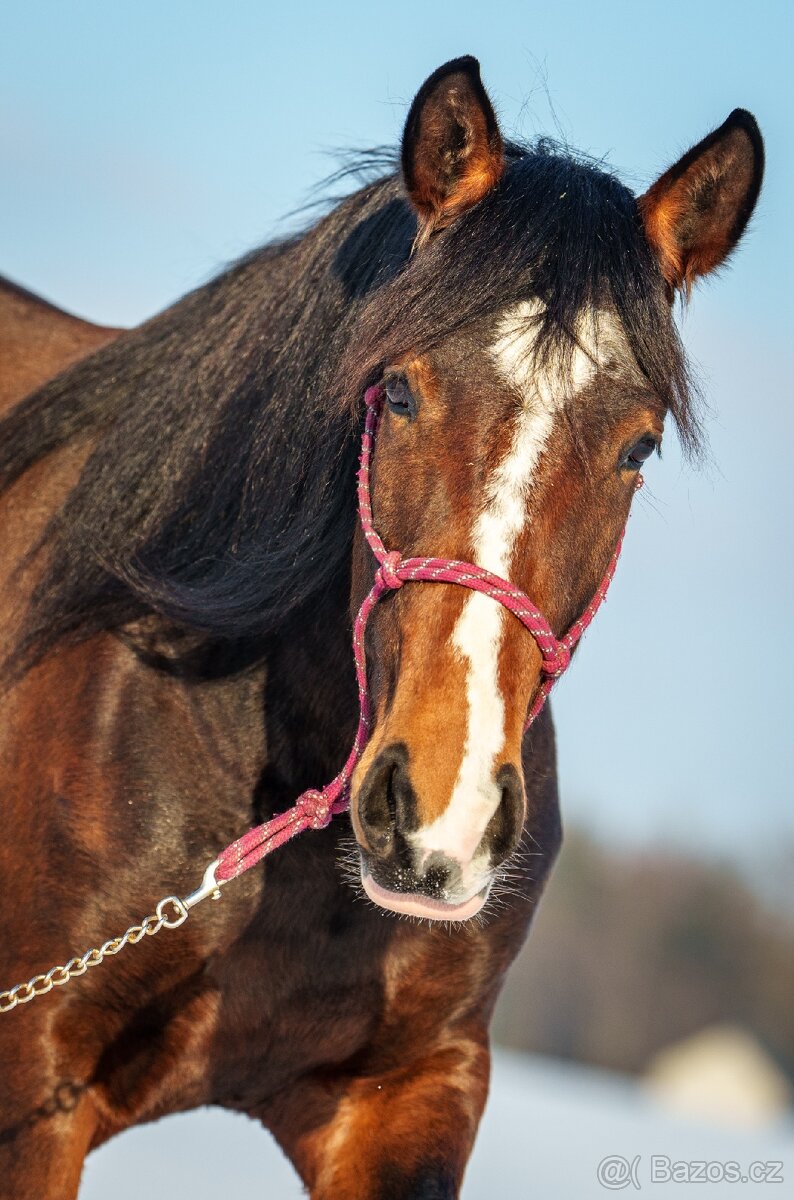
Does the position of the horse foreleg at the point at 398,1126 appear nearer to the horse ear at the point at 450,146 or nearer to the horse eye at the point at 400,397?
the horse eye at the point at 400,397

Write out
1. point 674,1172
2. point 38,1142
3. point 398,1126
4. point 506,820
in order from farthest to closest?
point 674,1172 < point 398,1126 < point 38,1142 < point 506,820

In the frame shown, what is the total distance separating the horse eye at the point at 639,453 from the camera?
2.97 meters

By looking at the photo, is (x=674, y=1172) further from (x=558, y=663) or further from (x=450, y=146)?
(x=450, y=146)

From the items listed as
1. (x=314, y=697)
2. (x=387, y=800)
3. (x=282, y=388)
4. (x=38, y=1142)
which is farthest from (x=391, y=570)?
(x=38, y=1142)

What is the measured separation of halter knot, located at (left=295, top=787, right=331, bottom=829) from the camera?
3186 millimetres

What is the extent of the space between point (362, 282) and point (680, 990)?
37.5 metres

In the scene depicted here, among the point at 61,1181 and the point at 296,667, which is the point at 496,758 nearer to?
the point at 296,667

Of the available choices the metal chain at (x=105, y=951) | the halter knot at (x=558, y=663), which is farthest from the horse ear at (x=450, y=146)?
the metal chain at (x=105, y=951)

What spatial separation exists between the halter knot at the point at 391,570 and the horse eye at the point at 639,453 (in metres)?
0.51

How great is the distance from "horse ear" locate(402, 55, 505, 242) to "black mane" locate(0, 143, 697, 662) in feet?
0.20

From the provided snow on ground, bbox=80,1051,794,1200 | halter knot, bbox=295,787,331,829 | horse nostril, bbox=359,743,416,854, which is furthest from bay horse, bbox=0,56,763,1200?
snow on ground, bbox=80,1051,794,1200

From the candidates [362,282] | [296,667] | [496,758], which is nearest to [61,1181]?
[296,667]

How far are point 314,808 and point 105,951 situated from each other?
0.56 meters

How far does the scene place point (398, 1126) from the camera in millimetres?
3693
